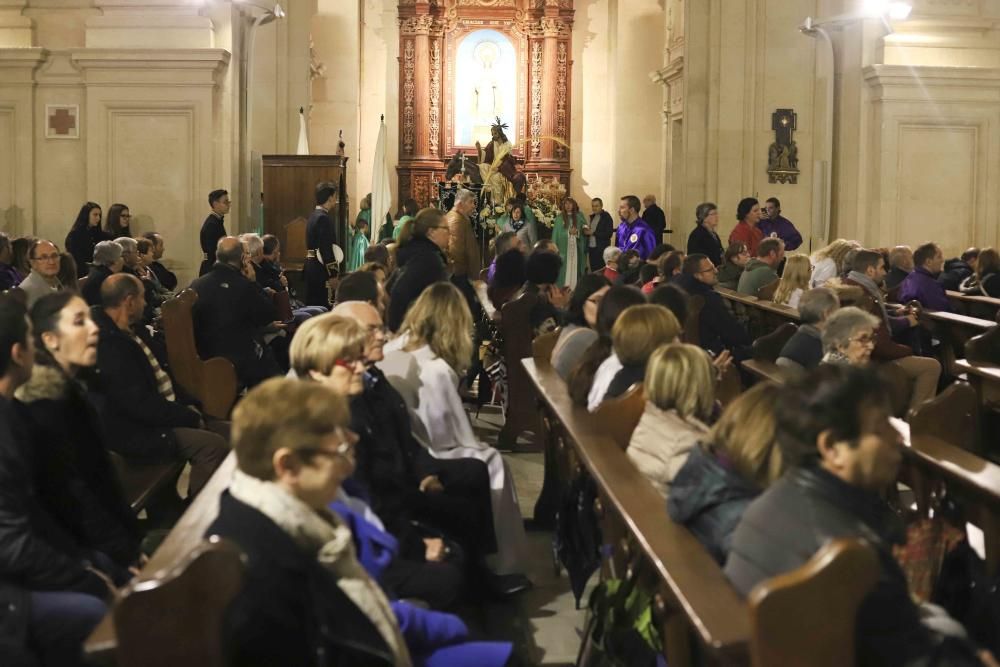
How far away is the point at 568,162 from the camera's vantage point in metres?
22.8

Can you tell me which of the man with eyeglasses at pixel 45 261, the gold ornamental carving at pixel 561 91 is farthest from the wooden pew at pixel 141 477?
the gold ornamental carving at pixel 561 91

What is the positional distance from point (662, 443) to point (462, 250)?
17.3 ft

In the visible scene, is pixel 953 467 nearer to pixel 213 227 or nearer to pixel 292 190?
pixel 213 227

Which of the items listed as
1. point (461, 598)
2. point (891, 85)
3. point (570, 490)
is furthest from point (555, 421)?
point (891, 85)

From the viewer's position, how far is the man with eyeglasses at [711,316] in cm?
795

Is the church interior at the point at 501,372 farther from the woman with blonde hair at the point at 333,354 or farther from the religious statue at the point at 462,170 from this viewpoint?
the religious statue at the point at 462,170

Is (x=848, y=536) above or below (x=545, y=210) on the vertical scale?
below

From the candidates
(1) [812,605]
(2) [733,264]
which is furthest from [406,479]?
(2) [733,264]

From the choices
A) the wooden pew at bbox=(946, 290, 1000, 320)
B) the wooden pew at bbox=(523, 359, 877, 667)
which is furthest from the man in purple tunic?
the wooden pew at bbox=(523, 359, 877, 667)

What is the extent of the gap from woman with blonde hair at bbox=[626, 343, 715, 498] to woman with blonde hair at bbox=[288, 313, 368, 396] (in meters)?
0.90

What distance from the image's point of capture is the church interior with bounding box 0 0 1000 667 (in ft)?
8.99

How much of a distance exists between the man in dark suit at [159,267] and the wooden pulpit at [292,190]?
1795mm

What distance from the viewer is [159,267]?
10766mm

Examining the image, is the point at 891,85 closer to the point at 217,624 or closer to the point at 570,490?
the point at 570,490
